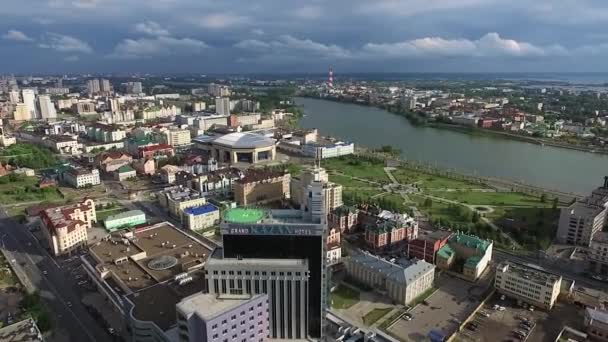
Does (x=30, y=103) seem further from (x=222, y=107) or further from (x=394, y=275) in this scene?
(x=394, y=275)

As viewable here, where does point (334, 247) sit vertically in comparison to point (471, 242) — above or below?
below

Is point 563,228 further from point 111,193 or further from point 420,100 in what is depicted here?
point 420,100

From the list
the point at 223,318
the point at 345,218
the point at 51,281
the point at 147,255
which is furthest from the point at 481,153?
the point at 51,281

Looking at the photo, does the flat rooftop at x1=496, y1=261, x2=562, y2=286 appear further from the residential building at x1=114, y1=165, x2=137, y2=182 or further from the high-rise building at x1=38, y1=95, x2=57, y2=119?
the high-rise building at x1=38, y1=95, x2=57, y2=119

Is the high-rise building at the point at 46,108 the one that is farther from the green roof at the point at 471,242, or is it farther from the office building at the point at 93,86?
the green roof at the point at 471,242

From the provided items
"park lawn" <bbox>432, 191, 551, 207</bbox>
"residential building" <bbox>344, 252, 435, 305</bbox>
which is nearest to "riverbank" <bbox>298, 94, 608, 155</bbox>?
"park lawn" <bbox>432, 191, 551, 207</bbox>

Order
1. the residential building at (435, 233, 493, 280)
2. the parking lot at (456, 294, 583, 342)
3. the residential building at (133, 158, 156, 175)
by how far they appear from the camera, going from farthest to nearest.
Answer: the residential building at (133, 158, 156, 175) → the residential building at (435, 233, 493, 280) → the parking lot at (456, 294, 583, 342)
